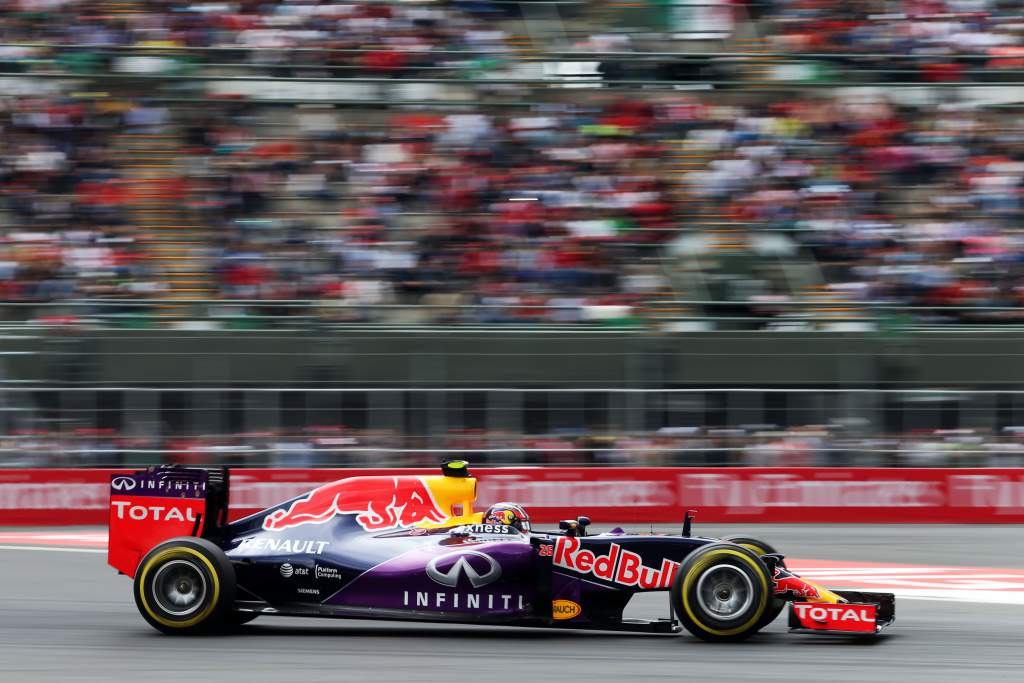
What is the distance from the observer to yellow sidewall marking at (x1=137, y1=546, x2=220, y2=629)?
8406 mm

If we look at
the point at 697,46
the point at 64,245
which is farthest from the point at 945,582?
the point at 64,245

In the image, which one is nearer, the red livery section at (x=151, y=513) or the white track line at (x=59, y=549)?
the red livery section at (x=151, y=513)

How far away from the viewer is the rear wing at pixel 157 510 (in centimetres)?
879

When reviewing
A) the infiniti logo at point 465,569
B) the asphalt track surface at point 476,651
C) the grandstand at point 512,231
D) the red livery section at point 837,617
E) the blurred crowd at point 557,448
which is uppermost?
the grandstand at point 512,231

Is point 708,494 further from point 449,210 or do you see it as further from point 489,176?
point 489,176

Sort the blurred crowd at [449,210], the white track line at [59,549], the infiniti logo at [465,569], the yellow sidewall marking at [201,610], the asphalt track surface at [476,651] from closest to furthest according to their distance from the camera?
the asphalt track surface at [476,651] → the infiniti logo at [465,569] → the yellow sidewall marking at [201,610] → the white track line at [59,549] → the blurred crowd at [449,210]

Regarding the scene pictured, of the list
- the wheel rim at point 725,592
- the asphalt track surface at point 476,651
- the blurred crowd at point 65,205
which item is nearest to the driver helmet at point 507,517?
the asphalt track surface at point 476,651

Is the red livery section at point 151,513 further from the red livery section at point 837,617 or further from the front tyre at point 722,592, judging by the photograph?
the red livery section at point 837,617

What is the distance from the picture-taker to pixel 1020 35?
18.6m

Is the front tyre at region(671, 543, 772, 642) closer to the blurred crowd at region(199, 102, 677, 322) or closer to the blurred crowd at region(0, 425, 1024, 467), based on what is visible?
the blurred crowd at region(0, 425, 1024, 467)

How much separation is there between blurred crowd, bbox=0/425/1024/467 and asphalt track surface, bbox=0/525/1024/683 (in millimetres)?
4179

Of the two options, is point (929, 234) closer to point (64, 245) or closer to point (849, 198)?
point (849, 198)

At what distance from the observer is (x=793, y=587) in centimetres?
823

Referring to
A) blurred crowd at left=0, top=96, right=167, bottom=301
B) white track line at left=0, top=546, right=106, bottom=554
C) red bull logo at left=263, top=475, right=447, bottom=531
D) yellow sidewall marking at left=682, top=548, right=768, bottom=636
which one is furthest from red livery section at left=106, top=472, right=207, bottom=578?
blurred crowd at left=0, top=96, right=167, bottom=301
